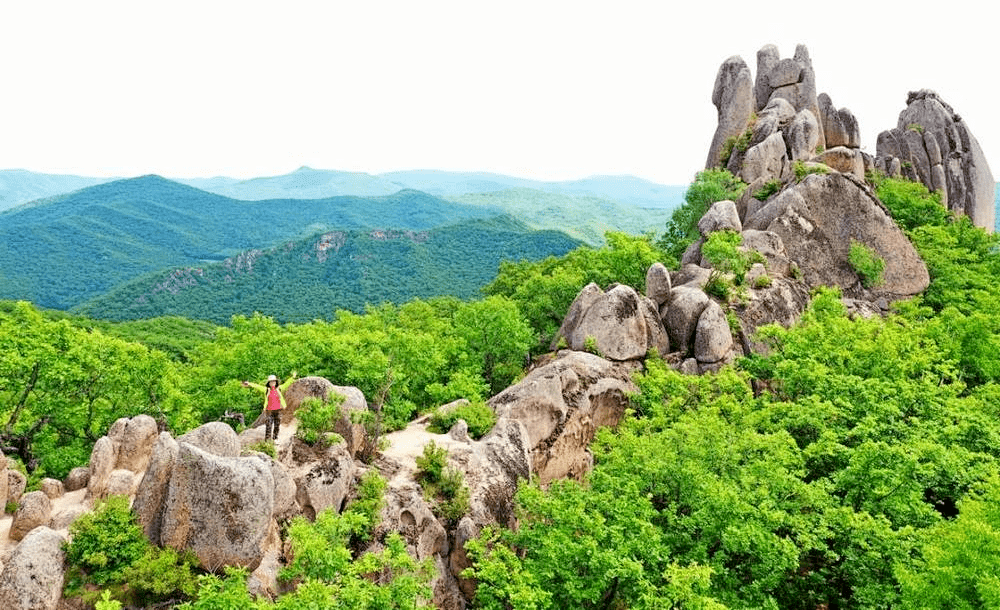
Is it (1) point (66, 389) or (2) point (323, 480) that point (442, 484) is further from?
(1) point (66, 389)

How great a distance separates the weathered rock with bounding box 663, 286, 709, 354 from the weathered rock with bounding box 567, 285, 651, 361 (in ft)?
8.42

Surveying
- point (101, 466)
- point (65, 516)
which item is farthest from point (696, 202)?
point (65, 516)

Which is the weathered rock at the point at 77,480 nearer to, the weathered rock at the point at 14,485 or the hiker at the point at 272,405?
the weathered rock at the point at 14,485

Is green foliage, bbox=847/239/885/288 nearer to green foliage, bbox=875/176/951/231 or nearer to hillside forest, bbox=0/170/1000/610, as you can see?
hillside forest, bbox=0/170/1000/610

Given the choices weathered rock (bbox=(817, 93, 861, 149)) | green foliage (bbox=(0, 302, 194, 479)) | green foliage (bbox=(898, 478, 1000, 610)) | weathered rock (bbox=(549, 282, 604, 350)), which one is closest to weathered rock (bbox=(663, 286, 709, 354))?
weathered rock (bbox=(549, 282, 604, 350))

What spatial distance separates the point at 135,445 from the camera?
74.6 ft

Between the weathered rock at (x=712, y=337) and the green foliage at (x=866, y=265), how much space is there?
1876 cm

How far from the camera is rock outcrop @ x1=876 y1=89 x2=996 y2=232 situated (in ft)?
229

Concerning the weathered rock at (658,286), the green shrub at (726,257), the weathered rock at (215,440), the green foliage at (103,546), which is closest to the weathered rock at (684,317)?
the weathered rock at (658,286)

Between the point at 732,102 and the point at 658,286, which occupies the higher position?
the point at 732,102

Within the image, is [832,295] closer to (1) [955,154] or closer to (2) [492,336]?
(2) [492,336]

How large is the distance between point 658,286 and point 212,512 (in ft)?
104

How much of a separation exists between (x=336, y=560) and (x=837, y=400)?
72.5ft

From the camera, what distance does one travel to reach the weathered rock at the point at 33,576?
15570 millimetres
